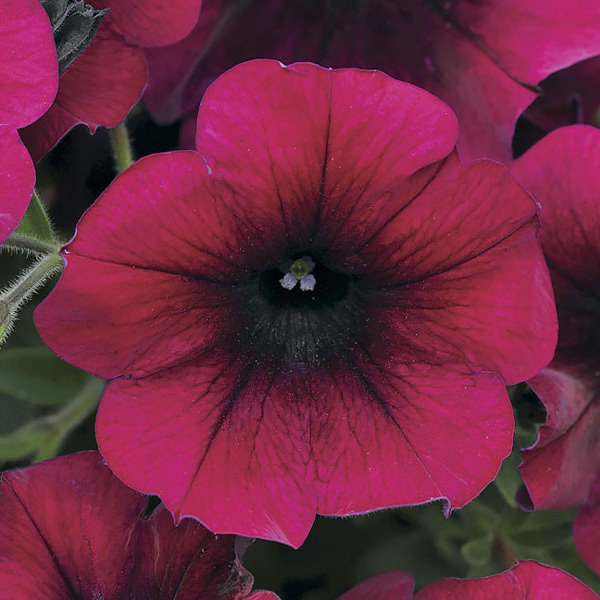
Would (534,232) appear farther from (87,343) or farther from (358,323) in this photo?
(87,343)

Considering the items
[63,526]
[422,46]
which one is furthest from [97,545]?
[422,46]

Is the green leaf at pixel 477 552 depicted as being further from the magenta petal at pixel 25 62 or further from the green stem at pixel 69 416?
the magenta petal at pixel 25 62

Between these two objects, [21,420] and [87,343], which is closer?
[87,343]

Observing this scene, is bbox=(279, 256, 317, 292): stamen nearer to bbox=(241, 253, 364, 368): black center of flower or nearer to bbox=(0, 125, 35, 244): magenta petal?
bbox=(241, 253, 364, 368): black center of flower

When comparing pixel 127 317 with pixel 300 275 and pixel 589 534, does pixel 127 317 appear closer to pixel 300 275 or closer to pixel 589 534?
pixel 300 275

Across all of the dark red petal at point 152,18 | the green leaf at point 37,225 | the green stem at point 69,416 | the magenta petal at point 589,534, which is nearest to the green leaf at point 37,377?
the green stem at point 69,416

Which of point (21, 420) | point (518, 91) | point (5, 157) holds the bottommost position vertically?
point (21, 420)

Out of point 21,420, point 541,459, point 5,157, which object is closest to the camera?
point 5,157

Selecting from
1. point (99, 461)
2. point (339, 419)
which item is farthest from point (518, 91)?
point (99, 461)
